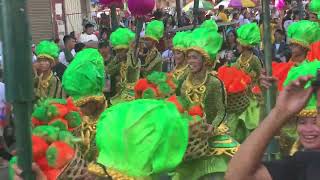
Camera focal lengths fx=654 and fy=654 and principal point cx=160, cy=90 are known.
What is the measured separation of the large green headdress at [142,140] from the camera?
2424mm

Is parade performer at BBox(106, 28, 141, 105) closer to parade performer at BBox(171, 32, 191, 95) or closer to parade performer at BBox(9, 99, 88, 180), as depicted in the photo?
parade performer at BBox(171, 32, 191, 95)

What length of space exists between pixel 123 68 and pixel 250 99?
188 centimetres

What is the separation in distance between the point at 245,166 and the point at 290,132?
2.68 meters

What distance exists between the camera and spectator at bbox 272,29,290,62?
10.5 metres

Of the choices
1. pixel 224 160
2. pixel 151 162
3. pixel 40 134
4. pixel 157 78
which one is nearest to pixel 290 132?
pixel 224 160

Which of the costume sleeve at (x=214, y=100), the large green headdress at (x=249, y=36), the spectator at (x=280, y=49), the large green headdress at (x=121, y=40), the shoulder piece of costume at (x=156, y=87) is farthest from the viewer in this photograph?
the spectator at (x=280, y=49)

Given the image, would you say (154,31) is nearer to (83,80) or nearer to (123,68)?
(123,68)

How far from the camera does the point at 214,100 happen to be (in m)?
5.52

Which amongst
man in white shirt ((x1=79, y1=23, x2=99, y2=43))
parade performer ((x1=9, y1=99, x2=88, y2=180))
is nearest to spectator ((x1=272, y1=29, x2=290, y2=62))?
man in white shirt ((x1=79, y1=23, x2=99, y2=43))

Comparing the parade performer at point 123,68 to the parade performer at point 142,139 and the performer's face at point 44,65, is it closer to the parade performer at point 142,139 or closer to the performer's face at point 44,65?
the performer's face at point 44,65

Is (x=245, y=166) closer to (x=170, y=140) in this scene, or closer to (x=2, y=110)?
(x=170, y=140)

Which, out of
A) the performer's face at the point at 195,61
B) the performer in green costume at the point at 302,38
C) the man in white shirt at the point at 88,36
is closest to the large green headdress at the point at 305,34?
the performer in green costume at the point at 302,38

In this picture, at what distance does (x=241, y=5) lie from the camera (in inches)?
818

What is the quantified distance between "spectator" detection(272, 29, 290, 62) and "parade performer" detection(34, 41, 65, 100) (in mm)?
3488
